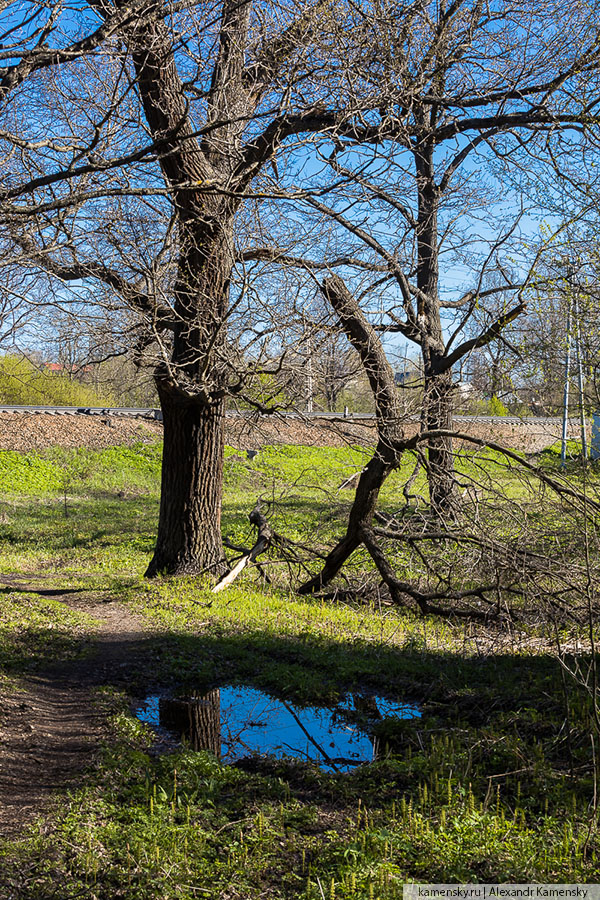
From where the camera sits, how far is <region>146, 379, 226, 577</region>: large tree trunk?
1057 cm

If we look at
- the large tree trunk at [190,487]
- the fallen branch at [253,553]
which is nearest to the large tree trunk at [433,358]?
the fallen branch at [253,553]

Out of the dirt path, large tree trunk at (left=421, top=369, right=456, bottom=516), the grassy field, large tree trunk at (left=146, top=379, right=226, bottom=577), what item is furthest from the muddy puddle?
large tree trunk at (left=146, top=379, right=226, bottom=577)

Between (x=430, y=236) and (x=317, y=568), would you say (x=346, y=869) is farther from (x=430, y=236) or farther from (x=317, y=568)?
(x=430, y=236)

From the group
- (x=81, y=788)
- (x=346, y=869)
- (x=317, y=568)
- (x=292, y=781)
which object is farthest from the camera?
(x=317, y=568)

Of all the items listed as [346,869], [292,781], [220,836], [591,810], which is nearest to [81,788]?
[220,836]

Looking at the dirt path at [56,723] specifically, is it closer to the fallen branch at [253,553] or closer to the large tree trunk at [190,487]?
the fallen branch at [253,553]

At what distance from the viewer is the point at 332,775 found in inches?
181

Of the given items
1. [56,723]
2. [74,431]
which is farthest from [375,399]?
[74,431]

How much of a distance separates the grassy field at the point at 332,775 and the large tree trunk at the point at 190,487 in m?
0.94

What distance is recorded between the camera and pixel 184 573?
10.6 meters

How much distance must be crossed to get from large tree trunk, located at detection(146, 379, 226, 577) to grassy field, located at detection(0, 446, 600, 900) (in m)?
0.94

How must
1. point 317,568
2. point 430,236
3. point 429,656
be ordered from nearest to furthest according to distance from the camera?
1. point 429,656
2. point 317,568
3. point 430,236

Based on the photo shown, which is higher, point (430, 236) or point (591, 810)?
point (430, 236)

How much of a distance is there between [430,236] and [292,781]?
473 inches
